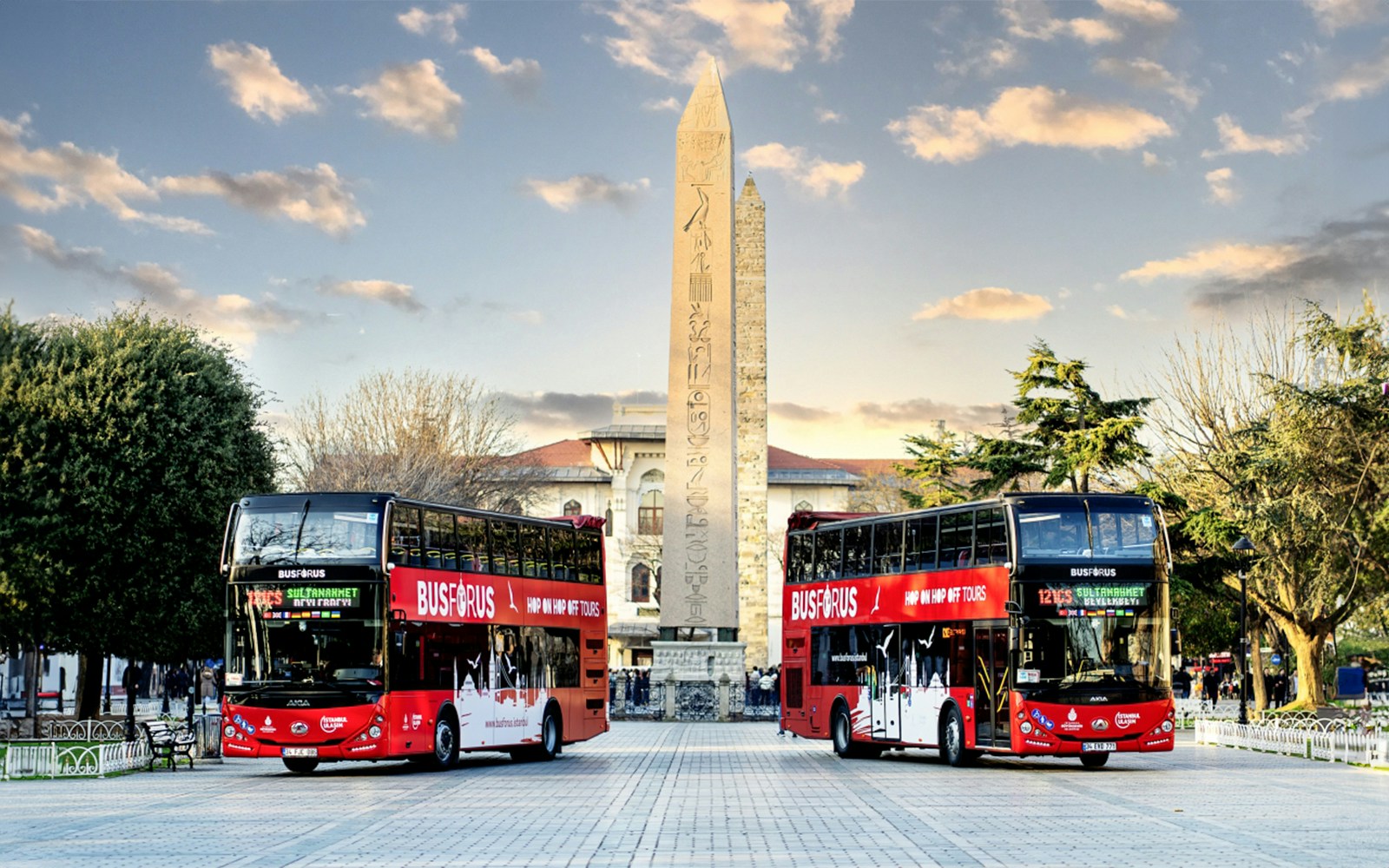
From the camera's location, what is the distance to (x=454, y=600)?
2384 centimetres

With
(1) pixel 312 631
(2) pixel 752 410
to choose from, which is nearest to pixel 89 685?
(1) pixel 312 631

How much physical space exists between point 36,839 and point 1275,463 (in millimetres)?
24464

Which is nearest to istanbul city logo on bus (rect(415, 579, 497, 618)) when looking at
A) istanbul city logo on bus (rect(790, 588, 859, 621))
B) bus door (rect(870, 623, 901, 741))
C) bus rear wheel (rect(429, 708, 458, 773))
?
bus rear wheel (rect(429, 708, 458, 773))

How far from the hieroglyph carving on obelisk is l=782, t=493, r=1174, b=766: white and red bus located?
13.0 meters

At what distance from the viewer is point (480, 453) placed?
57375 millimetres

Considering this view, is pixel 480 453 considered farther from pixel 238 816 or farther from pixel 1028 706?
pixel 238 816

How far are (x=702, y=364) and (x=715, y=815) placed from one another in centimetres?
2179

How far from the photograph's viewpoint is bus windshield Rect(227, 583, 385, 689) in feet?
72.3

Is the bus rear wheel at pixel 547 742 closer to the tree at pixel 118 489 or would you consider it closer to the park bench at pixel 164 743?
the park bench at pixel 164 743

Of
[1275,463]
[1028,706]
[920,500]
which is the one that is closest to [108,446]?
[1028,706]

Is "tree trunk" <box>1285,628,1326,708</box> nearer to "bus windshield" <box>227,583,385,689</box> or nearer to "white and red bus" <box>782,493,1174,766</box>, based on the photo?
"white and red bus" <box>782,493,1174,766</box>

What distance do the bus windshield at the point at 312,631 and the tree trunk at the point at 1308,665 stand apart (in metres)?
26.0

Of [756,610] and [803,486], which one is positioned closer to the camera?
[756,610]

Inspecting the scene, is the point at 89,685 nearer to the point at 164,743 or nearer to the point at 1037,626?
the point at 164,743
